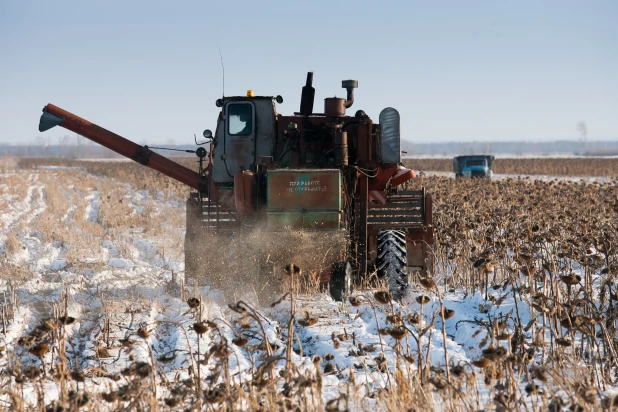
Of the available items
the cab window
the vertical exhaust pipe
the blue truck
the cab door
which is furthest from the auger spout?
the blue truck

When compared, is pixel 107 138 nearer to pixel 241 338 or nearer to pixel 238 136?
pixel 238 136

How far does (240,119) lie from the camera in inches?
361

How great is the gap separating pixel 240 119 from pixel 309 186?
196 centimetres

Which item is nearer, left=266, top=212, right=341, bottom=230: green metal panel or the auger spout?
left=266, top=212, right=341, bottom=230: green metal panel

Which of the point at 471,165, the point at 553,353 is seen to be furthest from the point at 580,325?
the point at 471,165

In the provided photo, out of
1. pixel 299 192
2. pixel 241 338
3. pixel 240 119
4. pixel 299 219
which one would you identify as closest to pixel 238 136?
Answer: pixel 240 119

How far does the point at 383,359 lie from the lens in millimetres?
4391

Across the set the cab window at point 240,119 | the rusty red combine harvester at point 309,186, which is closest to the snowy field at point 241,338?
the rusty red combine harvester at point 309,186

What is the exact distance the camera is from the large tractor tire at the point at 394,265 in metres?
8.31

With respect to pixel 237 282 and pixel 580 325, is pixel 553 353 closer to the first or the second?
pixel 580 325

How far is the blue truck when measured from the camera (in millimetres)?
34062

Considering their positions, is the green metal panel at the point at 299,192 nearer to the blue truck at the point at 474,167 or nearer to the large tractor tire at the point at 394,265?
the large tractor tire at the point at 394,265

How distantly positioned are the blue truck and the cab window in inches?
1005

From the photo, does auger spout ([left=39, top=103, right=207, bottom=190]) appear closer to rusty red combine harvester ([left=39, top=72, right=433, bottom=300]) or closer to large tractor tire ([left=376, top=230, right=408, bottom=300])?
rusty red combine harvester ([left=39, top=72, right=433, bottom=300])
